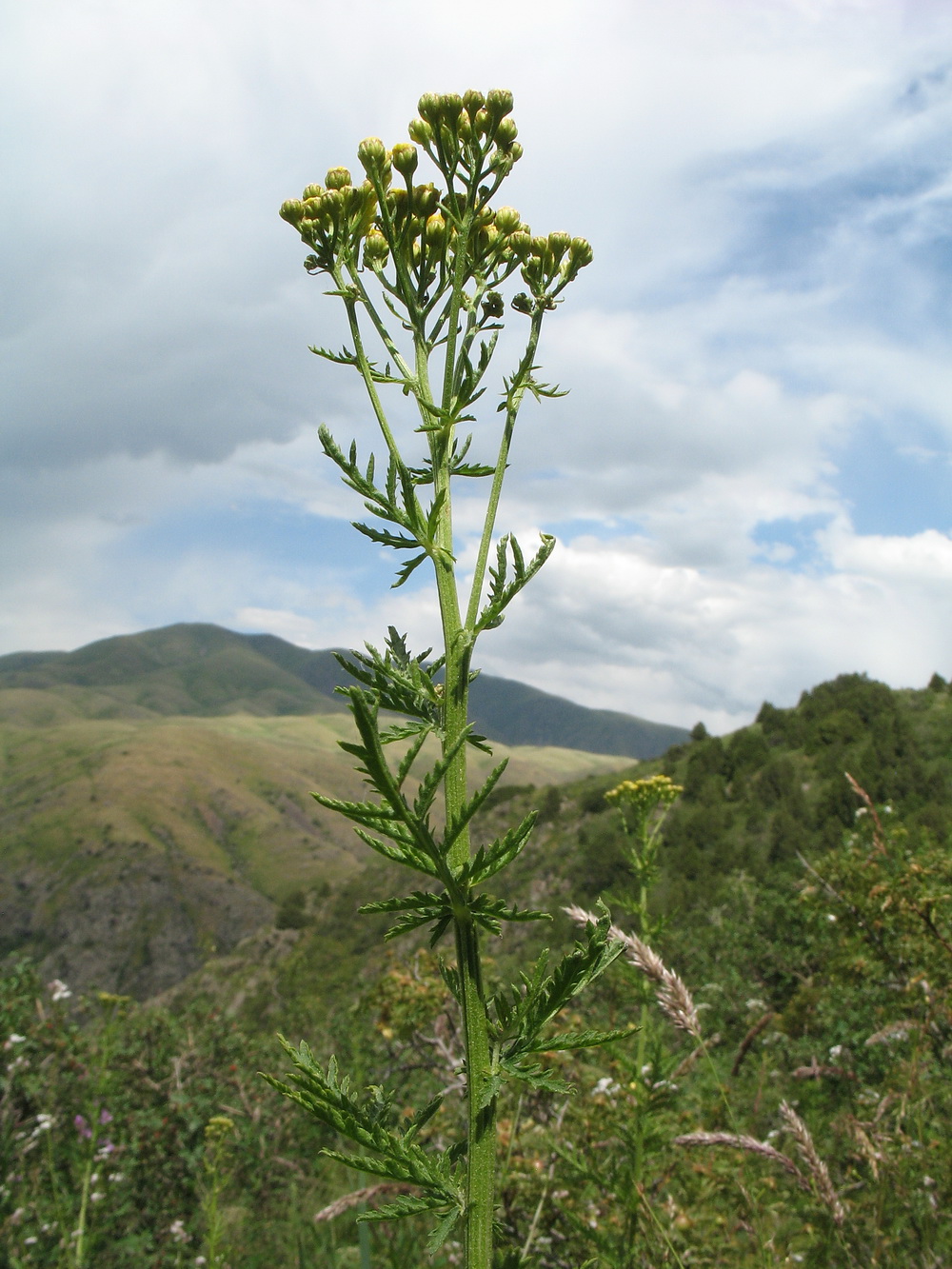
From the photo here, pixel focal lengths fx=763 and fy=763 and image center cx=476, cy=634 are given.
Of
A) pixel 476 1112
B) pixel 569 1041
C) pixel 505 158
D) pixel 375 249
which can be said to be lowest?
pixel 476 1112

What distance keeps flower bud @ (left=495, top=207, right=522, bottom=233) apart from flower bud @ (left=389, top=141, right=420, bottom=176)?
0.32 meters

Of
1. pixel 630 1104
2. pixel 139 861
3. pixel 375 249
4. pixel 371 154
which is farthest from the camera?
pixel 139 861

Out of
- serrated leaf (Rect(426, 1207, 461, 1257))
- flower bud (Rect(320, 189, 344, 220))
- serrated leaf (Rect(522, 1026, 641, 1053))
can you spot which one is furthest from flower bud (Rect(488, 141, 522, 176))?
serrated leaf (Rect(426, 1207, 461, 1257))

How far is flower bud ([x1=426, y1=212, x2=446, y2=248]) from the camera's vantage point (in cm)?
259

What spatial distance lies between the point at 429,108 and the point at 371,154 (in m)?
0.26

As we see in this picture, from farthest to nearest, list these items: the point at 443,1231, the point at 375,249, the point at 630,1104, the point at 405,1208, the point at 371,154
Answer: the point at 630,1104 → the point at 375,249 → the point at 371,154 → the point at 405,1208 → the point at 443,1231

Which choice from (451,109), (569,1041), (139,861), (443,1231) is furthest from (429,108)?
(139,861)

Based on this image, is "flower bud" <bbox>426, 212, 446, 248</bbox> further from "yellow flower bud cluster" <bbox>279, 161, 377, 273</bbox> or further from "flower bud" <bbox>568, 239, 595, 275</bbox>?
"flower bud" <bbox>568, 239, 595, 275</bbox>

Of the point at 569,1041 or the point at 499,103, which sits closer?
the point at 569,1041

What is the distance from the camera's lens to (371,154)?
2.49m

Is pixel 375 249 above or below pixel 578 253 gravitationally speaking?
below

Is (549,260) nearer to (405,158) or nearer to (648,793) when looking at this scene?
(405,158)

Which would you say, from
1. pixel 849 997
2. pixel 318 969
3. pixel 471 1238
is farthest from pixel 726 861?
pixel 471 1238

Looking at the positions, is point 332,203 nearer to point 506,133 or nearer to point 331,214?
point 331,214
